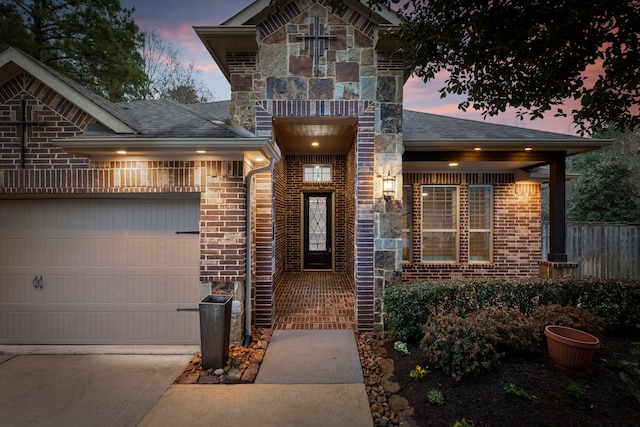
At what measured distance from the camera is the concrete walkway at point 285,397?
2844mm

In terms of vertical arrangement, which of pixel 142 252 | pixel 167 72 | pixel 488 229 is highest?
pixel 167 72

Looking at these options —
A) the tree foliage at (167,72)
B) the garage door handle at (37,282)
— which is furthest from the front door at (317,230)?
the tree foliage at (167,72)

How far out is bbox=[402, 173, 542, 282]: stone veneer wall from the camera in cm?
750

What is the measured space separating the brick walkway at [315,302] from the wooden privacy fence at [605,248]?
549 cm

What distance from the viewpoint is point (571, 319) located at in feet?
12.6

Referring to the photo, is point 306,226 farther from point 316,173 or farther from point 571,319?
point 571,319

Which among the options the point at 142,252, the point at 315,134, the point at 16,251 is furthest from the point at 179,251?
the point at 315,134

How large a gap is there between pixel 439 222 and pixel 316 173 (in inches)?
143

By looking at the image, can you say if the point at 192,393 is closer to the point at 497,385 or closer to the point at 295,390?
the point at 295,390

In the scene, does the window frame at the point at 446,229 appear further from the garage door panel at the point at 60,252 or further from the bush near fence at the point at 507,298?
the garage door panel at the point at 60,252

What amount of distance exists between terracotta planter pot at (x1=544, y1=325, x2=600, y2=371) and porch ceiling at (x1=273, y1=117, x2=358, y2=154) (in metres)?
3.84

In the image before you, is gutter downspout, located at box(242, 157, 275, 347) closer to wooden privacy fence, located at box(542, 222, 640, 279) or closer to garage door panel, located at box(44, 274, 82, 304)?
garage door panel, located at box(44, 274, 82, 304)

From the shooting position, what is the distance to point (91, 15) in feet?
29.8

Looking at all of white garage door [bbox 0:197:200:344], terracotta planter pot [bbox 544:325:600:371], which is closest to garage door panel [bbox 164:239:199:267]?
white garage door [bbox 0:197:200:344]
